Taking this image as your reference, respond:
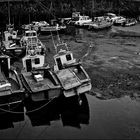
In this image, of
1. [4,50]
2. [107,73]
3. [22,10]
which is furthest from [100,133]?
[22,10]

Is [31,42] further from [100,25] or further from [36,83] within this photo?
[100,25]

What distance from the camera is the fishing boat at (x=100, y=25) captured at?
46.3 meters

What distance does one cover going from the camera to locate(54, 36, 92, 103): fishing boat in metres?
16.3

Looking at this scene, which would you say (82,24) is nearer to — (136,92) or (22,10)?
(22,10)

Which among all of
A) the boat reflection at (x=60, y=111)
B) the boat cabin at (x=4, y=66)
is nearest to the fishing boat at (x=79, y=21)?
the boat cabin at (x=4, y=66)

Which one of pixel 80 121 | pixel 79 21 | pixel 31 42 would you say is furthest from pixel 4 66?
pixel 79 21

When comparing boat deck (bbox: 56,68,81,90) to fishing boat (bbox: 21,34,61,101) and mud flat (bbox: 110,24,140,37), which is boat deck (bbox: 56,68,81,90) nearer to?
fishing boat (bbox: 21,34,61,101)

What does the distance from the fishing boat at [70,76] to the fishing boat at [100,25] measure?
2711 centimetres

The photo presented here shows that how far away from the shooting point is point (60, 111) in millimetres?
16250

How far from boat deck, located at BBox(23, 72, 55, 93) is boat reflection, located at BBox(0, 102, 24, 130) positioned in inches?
62.9

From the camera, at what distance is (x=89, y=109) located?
16.3 meters

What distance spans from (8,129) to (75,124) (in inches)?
151

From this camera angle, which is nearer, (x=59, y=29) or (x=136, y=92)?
(x=136, y=92)

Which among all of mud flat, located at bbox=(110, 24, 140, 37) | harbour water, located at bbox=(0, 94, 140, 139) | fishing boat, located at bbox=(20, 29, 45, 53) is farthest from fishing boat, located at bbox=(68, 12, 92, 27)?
harbour water, located at bbox=(0, 94, 140, 139)
